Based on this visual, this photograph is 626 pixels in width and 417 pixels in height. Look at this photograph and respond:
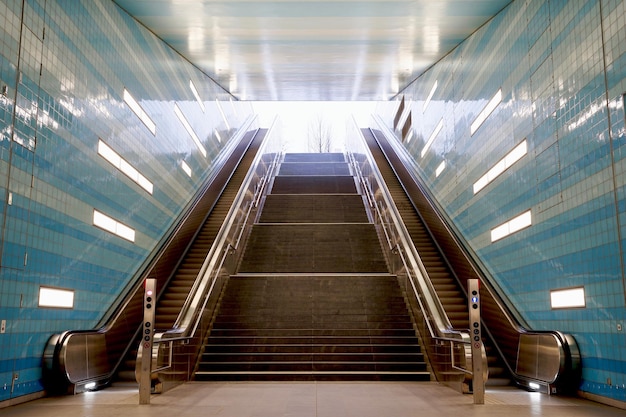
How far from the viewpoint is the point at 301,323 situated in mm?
10492

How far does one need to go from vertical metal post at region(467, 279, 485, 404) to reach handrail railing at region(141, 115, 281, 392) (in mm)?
4073

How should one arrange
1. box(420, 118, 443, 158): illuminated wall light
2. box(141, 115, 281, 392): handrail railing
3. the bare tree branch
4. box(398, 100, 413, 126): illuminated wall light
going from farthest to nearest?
the bare tree branch < box(398, 100, 413, 126): illuminated wall light < box(420, 118, 443, 158): illuminated wall light < box(141, 115, 281, 392): handrail railing

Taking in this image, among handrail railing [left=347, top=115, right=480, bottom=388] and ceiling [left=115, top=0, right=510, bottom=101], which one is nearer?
handrail railing [left=347, top=115, right=480, bottom=388]

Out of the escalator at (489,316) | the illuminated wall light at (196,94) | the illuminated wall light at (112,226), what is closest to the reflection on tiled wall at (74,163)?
the illuminated wall light at (112,226)

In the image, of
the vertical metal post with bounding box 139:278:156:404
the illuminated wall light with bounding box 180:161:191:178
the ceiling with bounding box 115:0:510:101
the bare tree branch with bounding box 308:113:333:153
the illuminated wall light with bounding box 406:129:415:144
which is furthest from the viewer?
the bare tree branch with bounding box 308:113:333:153

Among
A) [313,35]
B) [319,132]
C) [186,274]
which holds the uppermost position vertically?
[319,132]

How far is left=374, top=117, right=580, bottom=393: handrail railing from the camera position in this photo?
23.2 feet

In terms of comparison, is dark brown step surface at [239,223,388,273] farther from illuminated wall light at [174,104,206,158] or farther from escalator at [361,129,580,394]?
illuminated wall light at [174,104,206,158]

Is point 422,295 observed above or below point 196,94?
below

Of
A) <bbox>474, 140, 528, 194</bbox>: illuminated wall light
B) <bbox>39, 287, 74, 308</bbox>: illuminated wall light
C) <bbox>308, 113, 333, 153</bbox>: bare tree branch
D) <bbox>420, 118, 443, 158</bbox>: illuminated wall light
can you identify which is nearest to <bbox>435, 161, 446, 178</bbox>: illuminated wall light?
<bbox>420, 118, 443, 158</bbox>: illuminated wall light

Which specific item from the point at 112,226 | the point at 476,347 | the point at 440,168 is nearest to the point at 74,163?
the point at 112,226

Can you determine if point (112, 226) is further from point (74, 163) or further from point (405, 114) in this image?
point (405, 114)

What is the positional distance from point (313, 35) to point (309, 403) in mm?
8663

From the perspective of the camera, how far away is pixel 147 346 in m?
7.18
